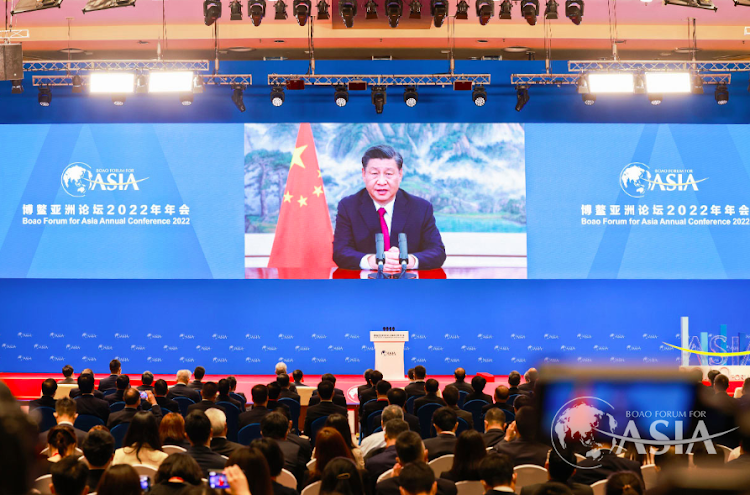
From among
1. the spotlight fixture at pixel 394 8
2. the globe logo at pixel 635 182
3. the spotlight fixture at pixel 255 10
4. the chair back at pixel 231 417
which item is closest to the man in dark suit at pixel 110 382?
the chair back at pixel 231 417

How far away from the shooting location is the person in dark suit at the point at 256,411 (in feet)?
17.7

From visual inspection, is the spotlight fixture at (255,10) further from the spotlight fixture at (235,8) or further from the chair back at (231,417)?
the chair back at (231,417)

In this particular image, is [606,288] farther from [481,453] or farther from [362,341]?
[481,453]

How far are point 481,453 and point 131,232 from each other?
8.34 m

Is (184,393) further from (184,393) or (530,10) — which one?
(530,10)

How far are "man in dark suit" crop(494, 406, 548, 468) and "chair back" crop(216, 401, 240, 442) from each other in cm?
276

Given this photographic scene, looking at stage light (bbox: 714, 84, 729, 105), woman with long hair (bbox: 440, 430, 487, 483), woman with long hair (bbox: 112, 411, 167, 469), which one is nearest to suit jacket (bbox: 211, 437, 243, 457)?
woman with long hair (bbox: 112, 411, 167, 469)

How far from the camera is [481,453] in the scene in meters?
3.72

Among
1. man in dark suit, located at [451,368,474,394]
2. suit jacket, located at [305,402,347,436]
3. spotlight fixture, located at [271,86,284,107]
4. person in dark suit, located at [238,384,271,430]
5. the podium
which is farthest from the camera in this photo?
spotlight fixture, located at [271,86,284,107]

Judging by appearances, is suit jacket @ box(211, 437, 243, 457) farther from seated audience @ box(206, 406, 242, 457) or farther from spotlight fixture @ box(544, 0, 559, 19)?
spotlight fixture @ box(544, 0, 559, 19)

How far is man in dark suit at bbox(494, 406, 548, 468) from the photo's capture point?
4.05 m

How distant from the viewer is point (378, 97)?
33.8ft

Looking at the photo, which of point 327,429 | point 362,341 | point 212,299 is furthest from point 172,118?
point 327,429

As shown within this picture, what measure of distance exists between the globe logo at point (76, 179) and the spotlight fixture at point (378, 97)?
15.0ft
